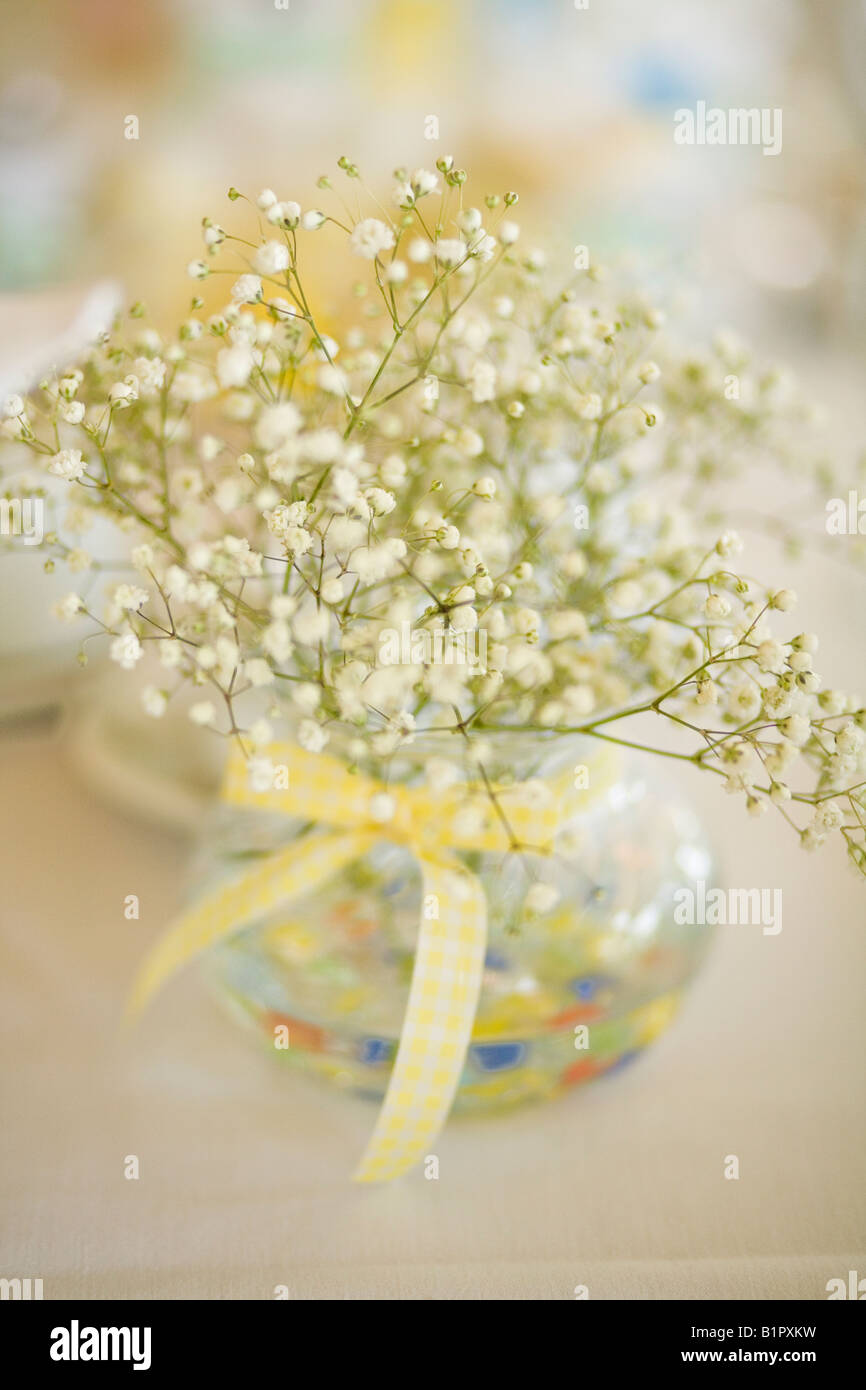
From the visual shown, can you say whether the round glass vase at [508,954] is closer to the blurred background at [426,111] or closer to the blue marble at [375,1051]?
the blue marble at [375,1051]

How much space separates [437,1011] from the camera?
51 centimetres

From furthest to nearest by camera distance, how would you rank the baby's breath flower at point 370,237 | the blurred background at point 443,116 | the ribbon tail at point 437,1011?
the blurred background at point 443,116, the ribbon tail at point 437,1011, the baby's breath flower at point 370,237

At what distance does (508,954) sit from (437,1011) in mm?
64

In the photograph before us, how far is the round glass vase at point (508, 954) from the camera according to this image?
0.55m

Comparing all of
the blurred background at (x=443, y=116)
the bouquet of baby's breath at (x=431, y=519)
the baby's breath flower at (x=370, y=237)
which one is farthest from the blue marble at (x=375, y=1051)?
the blurred background at (x=443, y=116)

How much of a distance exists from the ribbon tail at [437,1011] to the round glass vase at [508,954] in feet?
0.09

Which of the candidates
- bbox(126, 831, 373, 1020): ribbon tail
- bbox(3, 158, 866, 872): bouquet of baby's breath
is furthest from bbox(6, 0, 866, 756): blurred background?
bbox(126, 831, 373, 1020): ribbon tail

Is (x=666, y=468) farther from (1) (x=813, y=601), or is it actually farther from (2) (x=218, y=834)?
(1) (x=813, y=601)

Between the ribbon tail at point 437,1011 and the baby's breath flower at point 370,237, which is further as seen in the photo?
the ribbon tail at point 437,1011

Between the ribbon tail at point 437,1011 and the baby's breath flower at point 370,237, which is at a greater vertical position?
the baby's breath flower at point 370,237

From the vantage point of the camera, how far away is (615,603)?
19.0 inches

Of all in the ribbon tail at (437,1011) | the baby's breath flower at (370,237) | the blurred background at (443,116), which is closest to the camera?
the baby's breath flower at (370,237)

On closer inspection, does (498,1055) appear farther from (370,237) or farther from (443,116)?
(443,116)
